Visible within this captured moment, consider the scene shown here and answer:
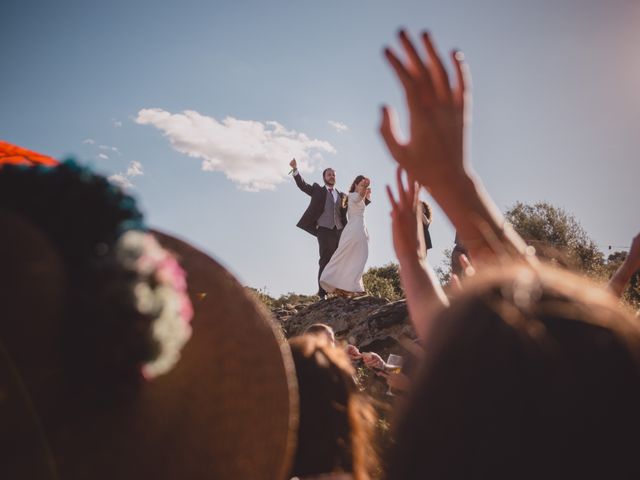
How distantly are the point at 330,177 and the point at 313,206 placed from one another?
1129 millimetres

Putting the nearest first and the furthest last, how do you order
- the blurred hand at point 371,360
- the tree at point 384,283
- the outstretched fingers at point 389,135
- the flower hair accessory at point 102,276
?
the flower hair accessory at point 102,276 < the outstretched fingers at point 389,135 < the blurred hand at point 371,360 < the tree at point 384,283

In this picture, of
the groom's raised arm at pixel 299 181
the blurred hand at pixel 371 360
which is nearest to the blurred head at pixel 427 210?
the groom's raised arm at pixel 299 181

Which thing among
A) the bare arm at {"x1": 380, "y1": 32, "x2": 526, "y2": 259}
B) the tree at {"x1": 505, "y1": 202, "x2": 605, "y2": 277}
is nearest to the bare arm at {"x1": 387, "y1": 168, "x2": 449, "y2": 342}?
the bare arm at {"x1": 380, "y1": 32, "x2": 526, "y2": 259}

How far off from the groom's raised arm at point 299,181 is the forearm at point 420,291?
31.1ft

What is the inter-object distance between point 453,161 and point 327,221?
9.69 meters

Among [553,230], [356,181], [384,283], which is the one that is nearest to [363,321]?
[356,181]

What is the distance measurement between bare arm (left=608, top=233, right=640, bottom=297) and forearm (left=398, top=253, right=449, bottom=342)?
1.84 m

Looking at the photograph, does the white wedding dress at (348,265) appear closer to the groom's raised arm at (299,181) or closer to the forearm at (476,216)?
the groom's raised arm at (299,181)

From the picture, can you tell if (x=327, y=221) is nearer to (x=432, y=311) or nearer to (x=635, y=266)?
(x=635, y=266)

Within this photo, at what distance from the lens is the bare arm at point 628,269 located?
2475 millimetres

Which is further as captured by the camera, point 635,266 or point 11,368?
point 635,266

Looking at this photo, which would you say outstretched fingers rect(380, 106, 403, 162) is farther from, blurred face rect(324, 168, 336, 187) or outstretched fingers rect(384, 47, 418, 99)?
→ blurred face rect(324, 168, 336, 187)

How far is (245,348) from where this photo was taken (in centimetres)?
117

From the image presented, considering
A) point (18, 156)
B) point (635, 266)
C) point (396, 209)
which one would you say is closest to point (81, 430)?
point (18, 156)
